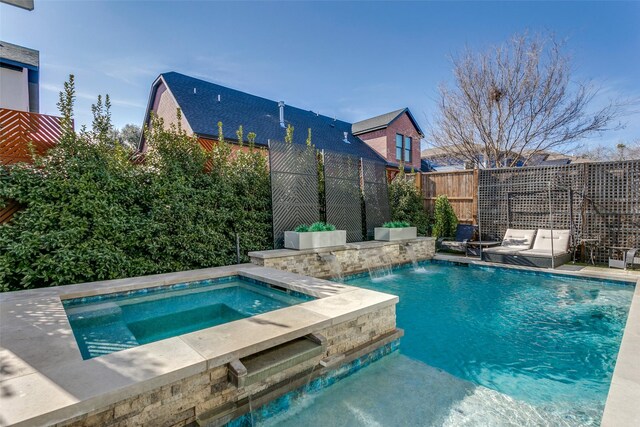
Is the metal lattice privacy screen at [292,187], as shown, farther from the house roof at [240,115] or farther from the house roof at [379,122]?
the house roof at [379,122]

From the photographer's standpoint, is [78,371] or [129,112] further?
[129,112]

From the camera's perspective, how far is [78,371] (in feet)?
7.03

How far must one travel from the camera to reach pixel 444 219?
433 inches

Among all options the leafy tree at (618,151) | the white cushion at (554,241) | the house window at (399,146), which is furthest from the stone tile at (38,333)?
the leafy tree at (618,151)

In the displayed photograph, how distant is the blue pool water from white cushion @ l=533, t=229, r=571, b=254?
732cm

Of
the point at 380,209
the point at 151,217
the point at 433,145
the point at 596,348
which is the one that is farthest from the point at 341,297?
the point at 433,145

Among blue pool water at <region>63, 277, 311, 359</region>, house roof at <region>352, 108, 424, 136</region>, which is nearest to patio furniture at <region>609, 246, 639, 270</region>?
blue pool water at <region>63, 277, 311, 359</region>

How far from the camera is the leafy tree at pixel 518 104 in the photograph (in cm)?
1141

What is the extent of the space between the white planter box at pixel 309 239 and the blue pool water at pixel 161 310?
1748 mm

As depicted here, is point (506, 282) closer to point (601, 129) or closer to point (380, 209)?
point (380, 209)

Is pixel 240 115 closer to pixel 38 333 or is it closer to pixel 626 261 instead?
pixel 38 333

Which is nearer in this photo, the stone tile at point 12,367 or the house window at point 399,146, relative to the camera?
the stone tile at point 12,367

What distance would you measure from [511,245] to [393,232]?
11.2 ft

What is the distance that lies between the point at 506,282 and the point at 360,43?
8695mm
